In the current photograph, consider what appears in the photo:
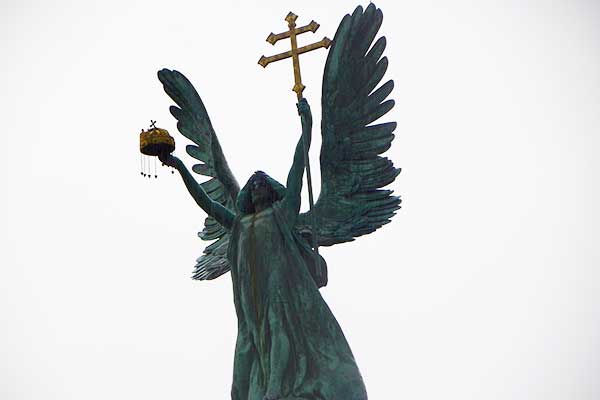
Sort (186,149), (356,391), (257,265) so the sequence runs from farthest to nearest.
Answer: (186,149)
(257,265)
(356,391)

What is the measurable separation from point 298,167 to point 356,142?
2.42 feet

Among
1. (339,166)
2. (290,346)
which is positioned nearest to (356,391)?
(290,346)

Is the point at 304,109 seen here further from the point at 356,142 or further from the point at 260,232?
the point at 260,232

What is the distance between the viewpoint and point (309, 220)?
1135 cm

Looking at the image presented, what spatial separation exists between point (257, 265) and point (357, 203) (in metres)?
1.21

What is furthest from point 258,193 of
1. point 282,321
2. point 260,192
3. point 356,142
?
point 282,321

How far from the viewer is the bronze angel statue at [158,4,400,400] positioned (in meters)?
10.5

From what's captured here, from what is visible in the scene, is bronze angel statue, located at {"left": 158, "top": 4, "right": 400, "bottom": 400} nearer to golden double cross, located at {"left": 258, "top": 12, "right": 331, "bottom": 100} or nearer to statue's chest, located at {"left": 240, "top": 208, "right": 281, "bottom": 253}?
statue's chest, located at {"left": 240, "top": 208, "right": 281, "bottom": 253}

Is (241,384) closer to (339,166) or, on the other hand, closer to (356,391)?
(356,391)

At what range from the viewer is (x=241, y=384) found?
34.9 ft

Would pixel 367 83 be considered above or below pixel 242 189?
above

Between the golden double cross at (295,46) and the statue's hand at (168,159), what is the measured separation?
4.32 feet

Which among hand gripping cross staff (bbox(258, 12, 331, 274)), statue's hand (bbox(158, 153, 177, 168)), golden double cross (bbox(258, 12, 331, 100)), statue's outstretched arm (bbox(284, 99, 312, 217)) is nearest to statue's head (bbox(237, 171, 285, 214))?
statue's outstretched arm (bbox(284, 99, 312, 217))

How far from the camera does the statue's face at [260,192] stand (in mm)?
11125
